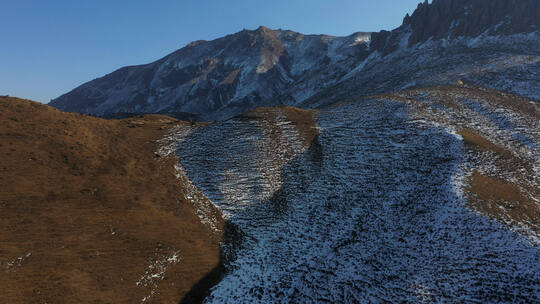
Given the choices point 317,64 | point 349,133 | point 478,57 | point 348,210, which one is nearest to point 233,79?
point 317,64

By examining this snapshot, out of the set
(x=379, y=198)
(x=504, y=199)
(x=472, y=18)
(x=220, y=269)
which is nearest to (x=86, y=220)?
(x=220, y=269)

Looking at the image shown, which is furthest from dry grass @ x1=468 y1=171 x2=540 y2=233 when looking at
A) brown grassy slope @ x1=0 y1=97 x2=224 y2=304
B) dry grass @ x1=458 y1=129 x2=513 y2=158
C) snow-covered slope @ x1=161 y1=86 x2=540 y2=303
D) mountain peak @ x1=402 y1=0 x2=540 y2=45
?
mountain peak @ x1=402 y1=0 x2=540 y2=45

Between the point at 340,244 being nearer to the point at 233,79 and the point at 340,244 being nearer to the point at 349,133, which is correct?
the point at 349,133

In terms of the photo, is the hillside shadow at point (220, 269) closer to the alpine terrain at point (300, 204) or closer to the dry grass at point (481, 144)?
the alpine terrain at point (300, 204)

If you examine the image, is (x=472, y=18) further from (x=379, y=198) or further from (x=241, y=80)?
(x=241, y=80)

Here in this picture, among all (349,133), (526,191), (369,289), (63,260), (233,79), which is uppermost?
(233,79)

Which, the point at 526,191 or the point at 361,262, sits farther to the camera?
the point at 526,191

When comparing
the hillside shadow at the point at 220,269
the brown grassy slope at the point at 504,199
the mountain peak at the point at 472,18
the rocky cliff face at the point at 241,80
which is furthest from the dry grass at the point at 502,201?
the rocky cliff face at the point at 241,80
